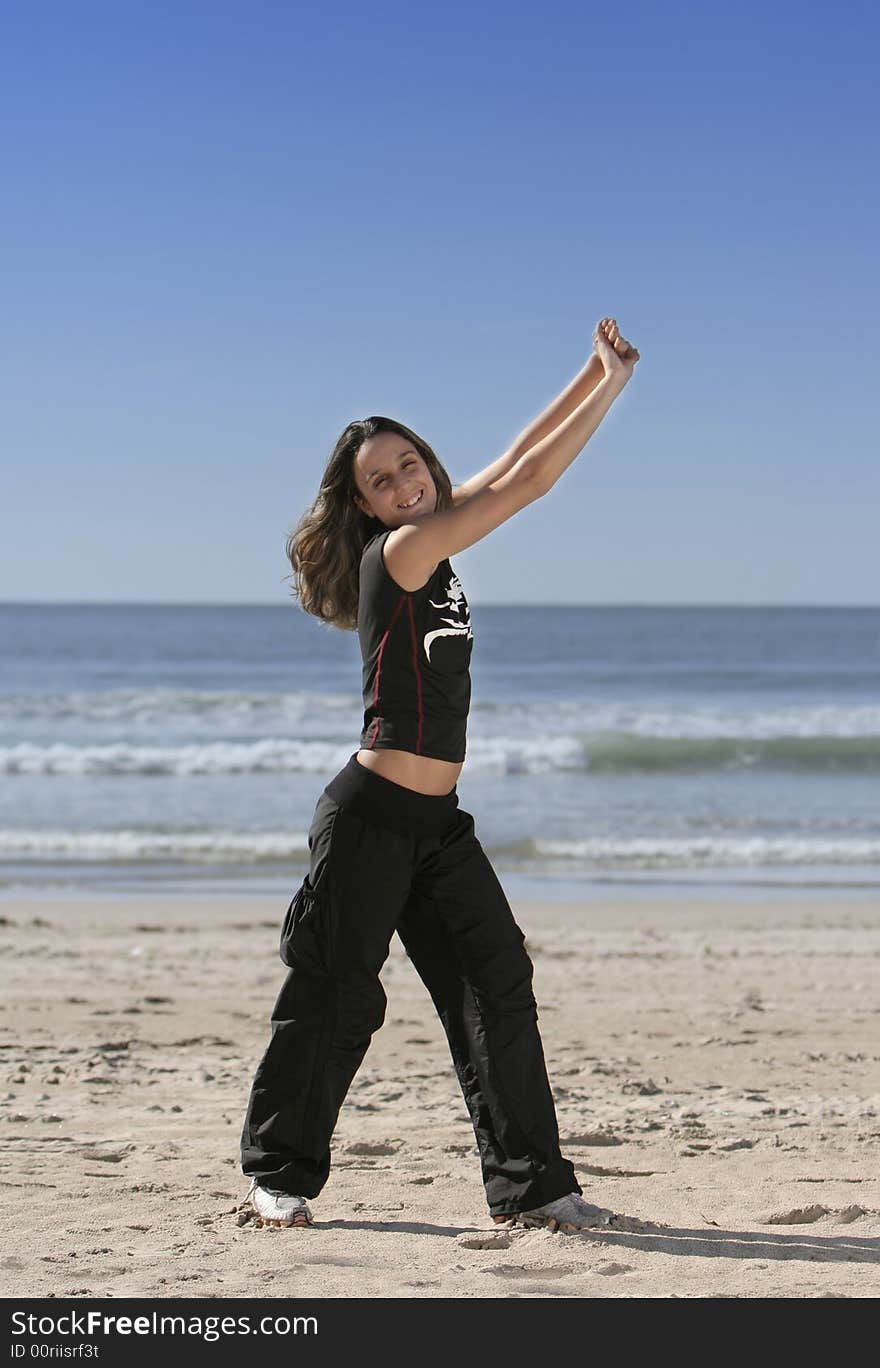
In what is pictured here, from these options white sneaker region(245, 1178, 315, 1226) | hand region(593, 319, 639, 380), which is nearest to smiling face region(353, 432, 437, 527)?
hand region(593, 319, 639, 380)

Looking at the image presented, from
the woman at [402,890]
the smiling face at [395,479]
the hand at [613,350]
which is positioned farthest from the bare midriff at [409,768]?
the hand at [613,350]

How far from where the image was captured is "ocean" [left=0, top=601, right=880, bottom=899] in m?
12.4

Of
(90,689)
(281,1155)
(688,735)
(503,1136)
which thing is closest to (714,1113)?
(503,1136)

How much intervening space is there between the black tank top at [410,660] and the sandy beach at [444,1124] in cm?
125

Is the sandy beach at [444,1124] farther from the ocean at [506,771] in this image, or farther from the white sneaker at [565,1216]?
the ocean at [506,771]

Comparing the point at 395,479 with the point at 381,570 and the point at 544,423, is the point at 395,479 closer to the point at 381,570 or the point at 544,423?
the point at 381,570

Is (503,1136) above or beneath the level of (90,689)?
beneath

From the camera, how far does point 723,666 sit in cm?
4225

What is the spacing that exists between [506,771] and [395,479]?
15.6m

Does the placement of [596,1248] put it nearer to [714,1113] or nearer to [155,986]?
[714,1113]

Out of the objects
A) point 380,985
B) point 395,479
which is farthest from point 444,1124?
point 395,479

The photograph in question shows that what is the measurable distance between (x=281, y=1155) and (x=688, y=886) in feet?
26.9

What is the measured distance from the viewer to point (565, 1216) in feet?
12.0

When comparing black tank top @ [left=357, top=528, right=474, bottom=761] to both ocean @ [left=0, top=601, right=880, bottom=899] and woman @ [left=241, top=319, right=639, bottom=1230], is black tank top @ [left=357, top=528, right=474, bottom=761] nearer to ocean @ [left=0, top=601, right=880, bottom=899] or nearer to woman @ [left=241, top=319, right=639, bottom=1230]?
woman @ [left=241, top=319, right=639, bottom=1230]
